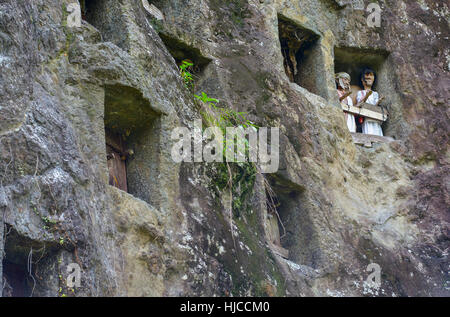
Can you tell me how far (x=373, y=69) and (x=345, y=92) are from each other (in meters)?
0.96

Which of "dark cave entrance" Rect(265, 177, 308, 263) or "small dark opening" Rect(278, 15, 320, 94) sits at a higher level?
"small dark opening" Rect(278, 15, 320, 94)

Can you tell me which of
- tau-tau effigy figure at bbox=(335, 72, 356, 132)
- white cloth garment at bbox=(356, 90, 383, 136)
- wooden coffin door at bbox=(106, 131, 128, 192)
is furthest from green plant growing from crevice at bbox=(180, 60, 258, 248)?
white cloth garment at bbox=(356, 90, 383, 136)

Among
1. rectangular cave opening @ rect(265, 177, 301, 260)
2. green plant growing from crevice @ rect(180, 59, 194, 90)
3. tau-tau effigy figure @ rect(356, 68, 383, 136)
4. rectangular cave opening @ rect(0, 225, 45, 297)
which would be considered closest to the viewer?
rectangular cave opening @ rect(0, 225, 45, 297)

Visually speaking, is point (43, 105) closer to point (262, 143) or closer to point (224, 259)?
point (224, 259)

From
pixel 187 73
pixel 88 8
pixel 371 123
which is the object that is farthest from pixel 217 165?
pixel 371 123

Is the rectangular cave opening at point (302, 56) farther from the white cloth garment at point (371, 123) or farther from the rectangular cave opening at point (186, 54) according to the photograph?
the rectangular cave opening at point (186, 54)

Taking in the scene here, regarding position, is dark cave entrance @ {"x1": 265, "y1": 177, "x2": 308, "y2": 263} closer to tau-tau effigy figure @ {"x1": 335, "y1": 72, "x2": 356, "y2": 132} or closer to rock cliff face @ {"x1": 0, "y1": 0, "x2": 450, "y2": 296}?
rock cliff face @ {"x1": 0, "y1": 0, "x2": 450, "y2": 296}

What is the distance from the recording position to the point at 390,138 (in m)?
9.37

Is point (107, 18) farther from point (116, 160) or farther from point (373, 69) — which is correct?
point (373, 69)

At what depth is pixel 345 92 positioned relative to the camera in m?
9.55

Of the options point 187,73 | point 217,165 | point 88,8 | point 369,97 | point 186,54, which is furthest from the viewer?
point 369,97

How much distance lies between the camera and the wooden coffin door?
570cm

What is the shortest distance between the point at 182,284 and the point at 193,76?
3.07m

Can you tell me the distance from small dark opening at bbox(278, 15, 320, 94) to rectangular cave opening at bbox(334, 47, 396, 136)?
1.71 feet
